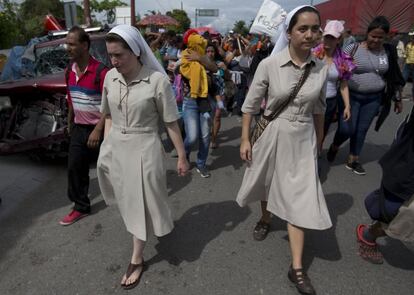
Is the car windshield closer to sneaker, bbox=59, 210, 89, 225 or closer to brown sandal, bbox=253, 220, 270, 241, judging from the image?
sneaker, bbox=59, 210, 89, 225

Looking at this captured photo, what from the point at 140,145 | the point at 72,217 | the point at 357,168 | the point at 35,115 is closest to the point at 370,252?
the point at 140,145

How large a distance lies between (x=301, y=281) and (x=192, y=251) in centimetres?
94

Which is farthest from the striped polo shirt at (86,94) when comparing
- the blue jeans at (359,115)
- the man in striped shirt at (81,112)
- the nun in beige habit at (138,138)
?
the blue jeans at (359,115)

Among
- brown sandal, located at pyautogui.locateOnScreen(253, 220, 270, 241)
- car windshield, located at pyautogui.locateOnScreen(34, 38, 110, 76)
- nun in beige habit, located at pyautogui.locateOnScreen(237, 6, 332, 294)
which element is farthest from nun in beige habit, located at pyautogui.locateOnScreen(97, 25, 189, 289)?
car windshield, located at pyautogui.locateOnScreen(34, 38, 110, 76)

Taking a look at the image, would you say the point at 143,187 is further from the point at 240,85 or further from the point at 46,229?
the point at 240,85

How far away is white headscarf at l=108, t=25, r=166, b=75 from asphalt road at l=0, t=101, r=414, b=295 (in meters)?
1.55

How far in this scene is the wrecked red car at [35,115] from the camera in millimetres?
4453

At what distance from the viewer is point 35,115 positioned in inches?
189

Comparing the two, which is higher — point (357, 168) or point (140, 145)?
point (140, 145)

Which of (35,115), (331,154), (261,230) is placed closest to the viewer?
(261,230)

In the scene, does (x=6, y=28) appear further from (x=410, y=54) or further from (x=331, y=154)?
(x=410, y=54)

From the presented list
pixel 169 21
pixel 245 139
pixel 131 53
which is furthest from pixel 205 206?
pixel 169 21

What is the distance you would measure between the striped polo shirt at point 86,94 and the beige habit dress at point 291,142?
4.69 ft

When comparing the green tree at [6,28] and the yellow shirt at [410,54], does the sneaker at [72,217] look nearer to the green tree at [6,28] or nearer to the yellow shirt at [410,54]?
the yellow shirt at [410,54]
